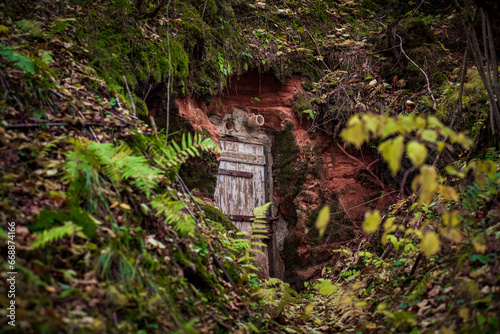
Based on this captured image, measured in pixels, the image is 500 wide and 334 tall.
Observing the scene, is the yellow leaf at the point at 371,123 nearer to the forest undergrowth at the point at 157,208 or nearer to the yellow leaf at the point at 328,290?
the forest undergrowth at the point at 157,208

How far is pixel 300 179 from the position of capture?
6.61m

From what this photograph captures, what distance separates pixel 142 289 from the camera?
210cm

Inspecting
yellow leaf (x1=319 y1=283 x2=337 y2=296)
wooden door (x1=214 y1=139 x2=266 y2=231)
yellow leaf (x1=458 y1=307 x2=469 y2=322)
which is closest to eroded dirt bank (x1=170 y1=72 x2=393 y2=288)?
wooden door (x1=214 y1=139 x2=266 y2=231)

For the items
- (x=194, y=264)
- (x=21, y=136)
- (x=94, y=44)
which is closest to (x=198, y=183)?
(x=94, y=44)

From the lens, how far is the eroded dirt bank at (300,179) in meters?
6.26

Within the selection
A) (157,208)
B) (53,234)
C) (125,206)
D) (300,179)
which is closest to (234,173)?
(300,179)

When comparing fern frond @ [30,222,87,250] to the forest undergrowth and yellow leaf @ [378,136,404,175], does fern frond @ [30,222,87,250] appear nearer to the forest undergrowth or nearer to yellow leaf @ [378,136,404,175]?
the forest undergrowth

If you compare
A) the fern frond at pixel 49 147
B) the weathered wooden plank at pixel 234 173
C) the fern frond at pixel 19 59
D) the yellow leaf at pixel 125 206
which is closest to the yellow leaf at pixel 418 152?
the yellow leaf at pixel 125 206

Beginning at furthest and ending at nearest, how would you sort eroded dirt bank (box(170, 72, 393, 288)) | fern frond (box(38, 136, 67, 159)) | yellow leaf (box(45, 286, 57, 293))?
eroded dirt bank (box(170, 72, 393, 288))
fern frond (box(38, 136, 67, 159))
yellow leaf (box(45, 286, 57, 293))

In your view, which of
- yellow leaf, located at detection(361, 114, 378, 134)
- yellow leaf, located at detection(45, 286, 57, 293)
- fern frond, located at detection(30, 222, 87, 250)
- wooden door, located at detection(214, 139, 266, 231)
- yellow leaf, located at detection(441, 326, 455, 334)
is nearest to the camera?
yellow leaf, located at detection(361, 114, 378, 134)

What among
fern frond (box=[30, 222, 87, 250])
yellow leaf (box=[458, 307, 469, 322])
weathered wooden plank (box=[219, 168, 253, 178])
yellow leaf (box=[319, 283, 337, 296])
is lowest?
yellow leaf (box=[458, 307, 469, 322])

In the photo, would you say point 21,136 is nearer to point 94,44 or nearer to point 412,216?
point 94,44

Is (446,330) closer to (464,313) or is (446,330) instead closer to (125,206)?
(464,313)

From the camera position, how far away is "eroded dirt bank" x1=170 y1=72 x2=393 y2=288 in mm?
6258
